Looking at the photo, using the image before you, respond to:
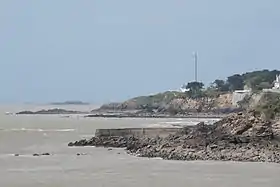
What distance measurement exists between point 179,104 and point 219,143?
9340 cm

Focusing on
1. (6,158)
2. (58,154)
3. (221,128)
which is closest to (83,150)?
(58,154)

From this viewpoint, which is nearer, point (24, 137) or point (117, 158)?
point (117, 158)

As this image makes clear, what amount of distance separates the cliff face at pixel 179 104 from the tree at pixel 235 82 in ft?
30.2

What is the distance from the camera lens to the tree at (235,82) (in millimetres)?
130750

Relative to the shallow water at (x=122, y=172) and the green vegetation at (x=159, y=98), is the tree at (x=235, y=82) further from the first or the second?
the shallow water at (x=122, y=172)

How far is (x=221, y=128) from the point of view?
127 feet

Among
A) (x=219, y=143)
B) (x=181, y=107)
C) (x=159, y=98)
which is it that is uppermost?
(x=159, y=98)

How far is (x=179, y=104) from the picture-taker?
417ft

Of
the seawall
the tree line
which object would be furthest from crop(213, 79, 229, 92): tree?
the seawall

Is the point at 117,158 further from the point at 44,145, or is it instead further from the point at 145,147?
the point at 44,145

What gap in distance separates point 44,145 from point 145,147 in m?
9.96

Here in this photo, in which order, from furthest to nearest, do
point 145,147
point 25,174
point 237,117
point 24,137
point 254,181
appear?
point 24,137
point 237,117
point 145,147
point 25,174
point 254,181

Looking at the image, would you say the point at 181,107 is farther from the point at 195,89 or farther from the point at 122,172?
the point at 122,172

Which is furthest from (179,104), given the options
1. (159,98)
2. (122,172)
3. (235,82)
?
(122,172)
